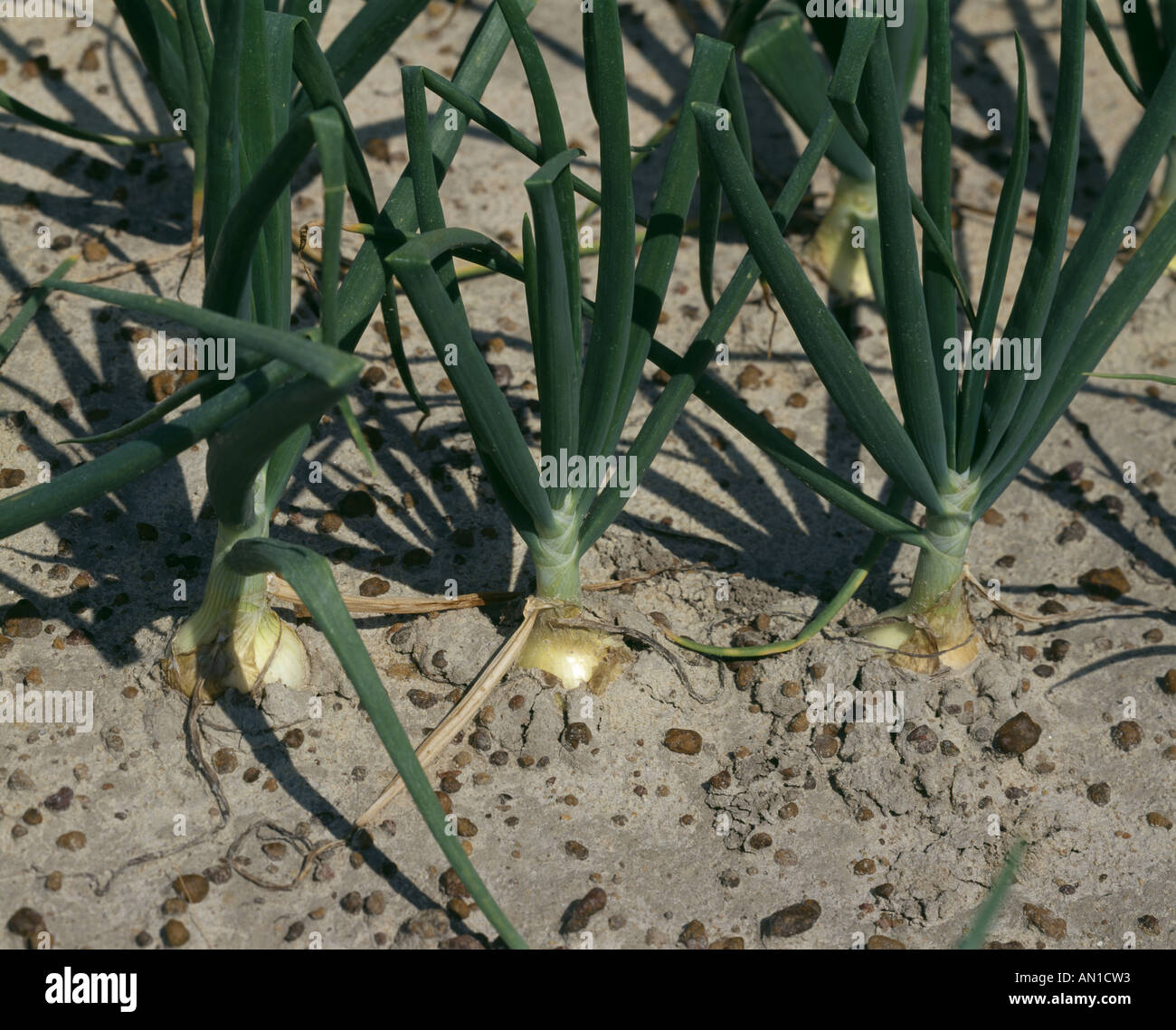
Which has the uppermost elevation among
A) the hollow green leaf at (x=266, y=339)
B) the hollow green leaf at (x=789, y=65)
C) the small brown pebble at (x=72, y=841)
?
the hollow green leaf at (x=789, y=65)

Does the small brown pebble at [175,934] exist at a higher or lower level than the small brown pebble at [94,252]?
lower

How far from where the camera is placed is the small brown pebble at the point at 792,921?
4.67ft

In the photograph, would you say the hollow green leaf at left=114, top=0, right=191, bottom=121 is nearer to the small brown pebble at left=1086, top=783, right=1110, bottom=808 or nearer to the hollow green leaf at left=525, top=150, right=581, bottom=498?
the hollow green leaf at left=525, top=150, right=581, bottom=498

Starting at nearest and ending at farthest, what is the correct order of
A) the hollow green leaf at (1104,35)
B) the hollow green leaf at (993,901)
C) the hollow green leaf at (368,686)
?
1. the hollow green leaf at (368,686)
2. the hollow green leaf at (993,901)
3. the hollow green leaf at (1104,35)

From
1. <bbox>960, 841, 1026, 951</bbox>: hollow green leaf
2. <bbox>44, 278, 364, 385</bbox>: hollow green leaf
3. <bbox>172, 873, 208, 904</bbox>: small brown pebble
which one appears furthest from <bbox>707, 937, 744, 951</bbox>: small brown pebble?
<bbox>44, 278, 364, 385</bbox>: hollow green leaf

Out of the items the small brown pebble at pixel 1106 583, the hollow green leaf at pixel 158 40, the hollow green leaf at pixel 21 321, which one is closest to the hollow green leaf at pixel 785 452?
the small brown pebble at pixel 1106 583

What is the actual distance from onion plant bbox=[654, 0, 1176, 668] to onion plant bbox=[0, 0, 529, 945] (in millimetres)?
397

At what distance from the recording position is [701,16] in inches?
111

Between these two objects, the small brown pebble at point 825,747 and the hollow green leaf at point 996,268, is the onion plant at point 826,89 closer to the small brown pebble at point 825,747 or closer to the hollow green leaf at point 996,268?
the hollow green leaf at point 996,268

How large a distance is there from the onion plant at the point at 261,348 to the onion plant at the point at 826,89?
1.53ft

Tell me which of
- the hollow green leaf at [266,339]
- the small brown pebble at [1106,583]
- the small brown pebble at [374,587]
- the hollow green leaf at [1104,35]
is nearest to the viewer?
the hollow green leaf at [266,339]

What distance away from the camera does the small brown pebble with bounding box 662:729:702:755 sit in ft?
5.22
